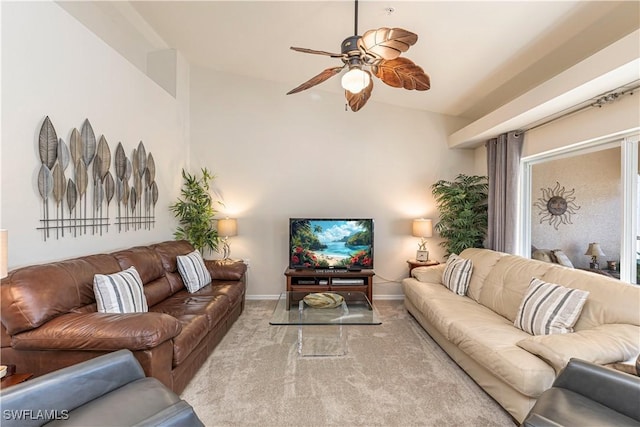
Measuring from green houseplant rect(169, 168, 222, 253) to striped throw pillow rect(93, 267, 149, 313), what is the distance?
5.92ft

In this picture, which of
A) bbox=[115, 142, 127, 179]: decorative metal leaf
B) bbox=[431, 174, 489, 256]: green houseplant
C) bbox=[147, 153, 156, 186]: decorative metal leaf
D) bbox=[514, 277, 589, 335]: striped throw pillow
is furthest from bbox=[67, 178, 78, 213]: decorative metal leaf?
bbox=[431, 174, 489, 256]: green houseplant

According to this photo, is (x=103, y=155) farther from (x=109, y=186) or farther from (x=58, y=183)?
(x=58, y=183)

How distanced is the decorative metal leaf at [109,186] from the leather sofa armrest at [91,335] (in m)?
1.38

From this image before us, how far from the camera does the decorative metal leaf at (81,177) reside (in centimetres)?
251

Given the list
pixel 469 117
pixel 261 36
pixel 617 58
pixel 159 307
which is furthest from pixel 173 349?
pixel 469 117

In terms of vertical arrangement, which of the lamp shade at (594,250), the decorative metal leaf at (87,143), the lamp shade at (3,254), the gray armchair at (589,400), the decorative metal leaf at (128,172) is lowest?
the gray armchair at (589,400)

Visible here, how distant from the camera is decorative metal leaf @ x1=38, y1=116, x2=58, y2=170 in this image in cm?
219

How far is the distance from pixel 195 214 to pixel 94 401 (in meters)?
3.05

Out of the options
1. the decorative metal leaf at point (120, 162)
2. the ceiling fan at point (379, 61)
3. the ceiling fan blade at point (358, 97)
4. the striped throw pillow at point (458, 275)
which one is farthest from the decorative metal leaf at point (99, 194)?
the striped throw pillow at point (458, 275)

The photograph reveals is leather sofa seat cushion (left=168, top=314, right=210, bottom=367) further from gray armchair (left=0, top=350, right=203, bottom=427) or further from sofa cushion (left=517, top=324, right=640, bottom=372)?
sofa cushion (left=517, top=324, right=640, bottom=372)

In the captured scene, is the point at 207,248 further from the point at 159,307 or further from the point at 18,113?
the point at 18,113

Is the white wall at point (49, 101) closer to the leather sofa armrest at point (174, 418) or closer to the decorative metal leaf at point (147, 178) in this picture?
the decorative metal leaf at point (147, 178)

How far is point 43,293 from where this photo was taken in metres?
1.85

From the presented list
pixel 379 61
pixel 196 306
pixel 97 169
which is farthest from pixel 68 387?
pixel 379 61
